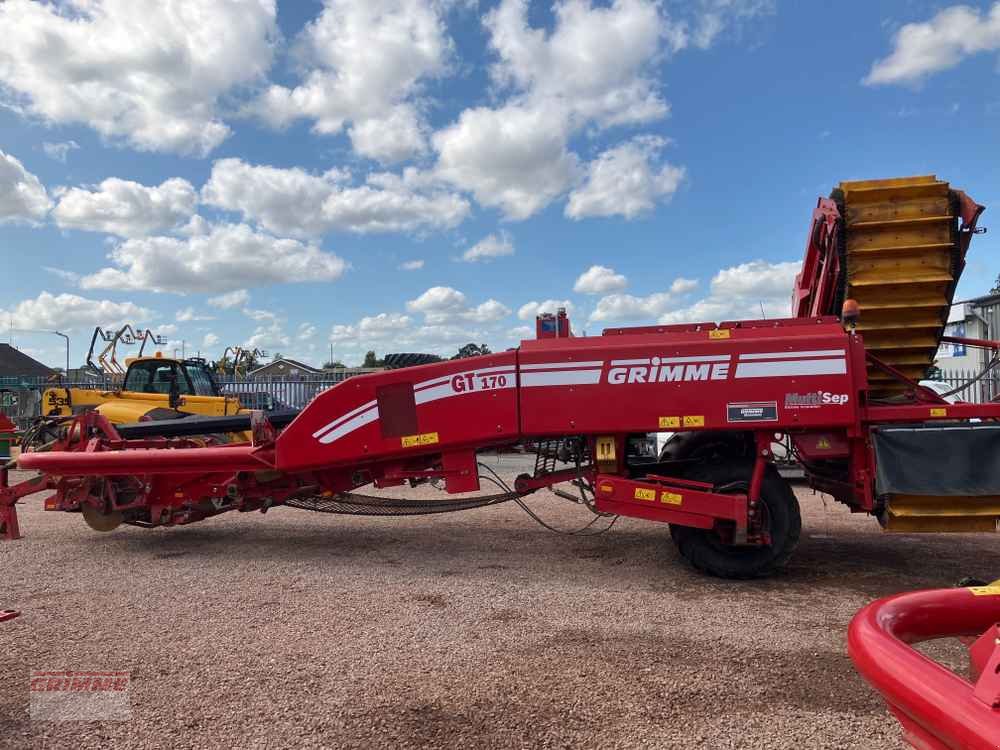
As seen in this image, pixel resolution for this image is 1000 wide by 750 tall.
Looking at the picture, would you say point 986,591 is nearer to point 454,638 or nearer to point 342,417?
point 454,638

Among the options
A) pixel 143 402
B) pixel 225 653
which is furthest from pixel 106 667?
pixel 143 402

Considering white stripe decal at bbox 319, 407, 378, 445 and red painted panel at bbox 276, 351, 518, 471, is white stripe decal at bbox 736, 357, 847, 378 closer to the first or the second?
red painted panel at bbox 276, 351, 518, 471

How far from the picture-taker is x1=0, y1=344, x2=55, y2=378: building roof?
51344mm

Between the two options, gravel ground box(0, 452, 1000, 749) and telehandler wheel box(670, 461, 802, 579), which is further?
telehandler wheel box(670, 461, 802, 579)

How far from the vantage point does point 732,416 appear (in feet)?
16.0

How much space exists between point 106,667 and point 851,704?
3672 mm

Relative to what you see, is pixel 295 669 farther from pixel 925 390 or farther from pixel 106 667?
pixel 925 390

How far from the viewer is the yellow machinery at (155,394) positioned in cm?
1101

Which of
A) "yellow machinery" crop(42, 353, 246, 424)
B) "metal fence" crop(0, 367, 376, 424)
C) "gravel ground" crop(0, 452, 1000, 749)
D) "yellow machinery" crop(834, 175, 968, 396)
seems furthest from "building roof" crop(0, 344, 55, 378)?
"yellow machinery" crop(834, 175, 968, 396)

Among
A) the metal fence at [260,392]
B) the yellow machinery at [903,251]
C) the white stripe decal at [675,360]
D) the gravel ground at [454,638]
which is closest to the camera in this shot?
the gravel ground at [454,638]

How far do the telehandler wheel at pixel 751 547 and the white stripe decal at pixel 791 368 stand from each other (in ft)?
2.31

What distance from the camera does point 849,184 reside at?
5.16 meters

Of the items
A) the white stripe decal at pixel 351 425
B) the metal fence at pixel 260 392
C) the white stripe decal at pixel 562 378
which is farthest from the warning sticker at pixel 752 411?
the metal fence at pixel 260 392

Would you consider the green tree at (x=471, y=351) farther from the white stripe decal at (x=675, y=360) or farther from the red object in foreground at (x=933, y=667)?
the red object in foreground at (x=933, y=667)
